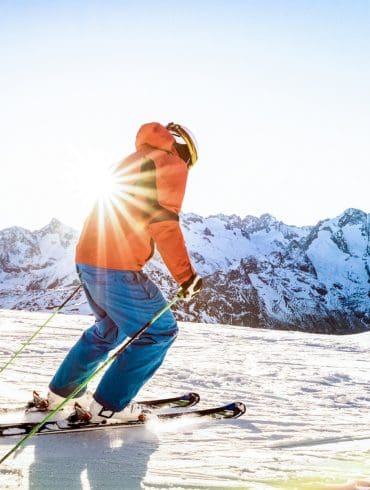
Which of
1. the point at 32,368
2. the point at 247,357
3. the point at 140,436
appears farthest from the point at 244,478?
the point at 247,357

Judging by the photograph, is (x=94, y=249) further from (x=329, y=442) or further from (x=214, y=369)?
(x=214, y=369)

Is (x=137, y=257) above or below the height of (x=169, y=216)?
below

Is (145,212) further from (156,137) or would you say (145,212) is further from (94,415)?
(94,415)

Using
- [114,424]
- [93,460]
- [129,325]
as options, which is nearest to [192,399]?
[114,424]

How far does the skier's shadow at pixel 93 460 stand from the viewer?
88.9 inches

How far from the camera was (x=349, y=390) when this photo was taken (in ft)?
17.2

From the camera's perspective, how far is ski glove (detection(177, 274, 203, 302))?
3.29 metres

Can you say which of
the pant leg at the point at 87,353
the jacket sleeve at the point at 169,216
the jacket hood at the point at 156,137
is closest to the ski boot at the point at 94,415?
the pant leg at the point at 87,353

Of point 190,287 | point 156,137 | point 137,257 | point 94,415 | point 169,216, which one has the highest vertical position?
point 156,137

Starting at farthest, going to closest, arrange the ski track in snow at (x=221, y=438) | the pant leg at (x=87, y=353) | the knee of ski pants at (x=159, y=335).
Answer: the pant leg at (x=87, y=353) < the knee of ski pants at (x=159, y=335) < the ski track in snow at (x=221, y=438)

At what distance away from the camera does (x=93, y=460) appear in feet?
8.59

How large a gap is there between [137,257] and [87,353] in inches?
34.1

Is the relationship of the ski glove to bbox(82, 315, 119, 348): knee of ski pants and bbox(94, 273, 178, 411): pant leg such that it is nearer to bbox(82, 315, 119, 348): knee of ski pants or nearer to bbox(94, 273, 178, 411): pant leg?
bbox(94, 273, 178, 411): pant leg

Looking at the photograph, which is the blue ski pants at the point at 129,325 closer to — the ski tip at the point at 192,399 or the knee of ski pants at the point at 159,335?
the knee of ski pants at the point at 159,335
